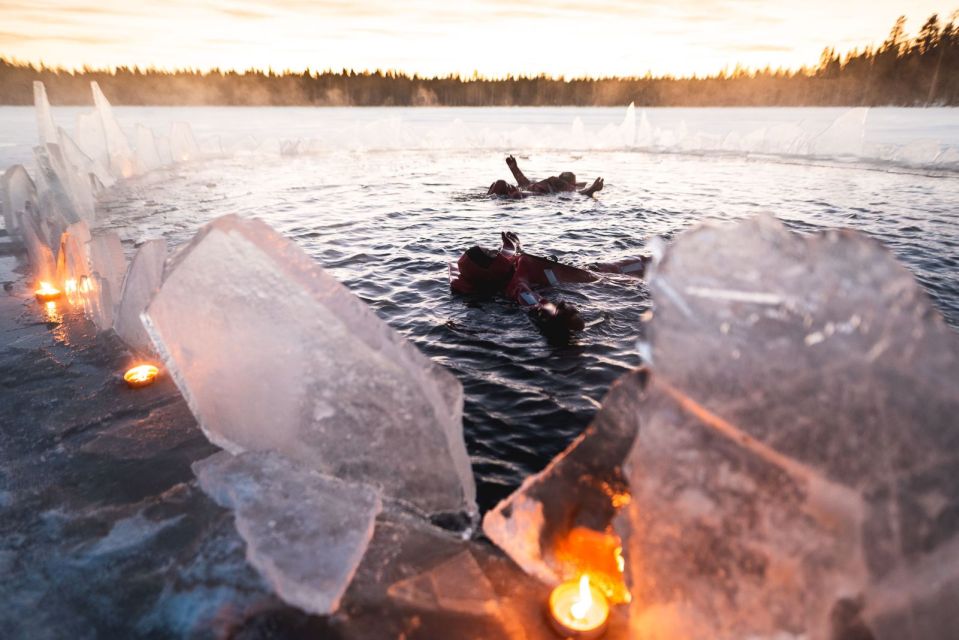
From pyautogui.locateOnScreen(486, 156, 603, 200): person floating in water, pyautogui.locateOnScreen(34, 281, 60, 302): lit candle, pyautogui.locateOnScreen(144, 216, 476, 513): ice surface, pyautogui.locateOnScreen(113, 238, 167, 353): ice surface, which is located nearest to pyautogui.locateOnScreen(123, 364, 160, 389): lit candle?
pyautogui.locateOnScreen(113, 238, 167, 353): ice surface

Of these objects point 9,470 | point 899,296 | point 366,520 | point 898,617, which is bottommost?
point 9,470

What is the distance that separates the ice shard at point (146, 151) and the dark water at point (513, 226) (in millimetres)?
1179

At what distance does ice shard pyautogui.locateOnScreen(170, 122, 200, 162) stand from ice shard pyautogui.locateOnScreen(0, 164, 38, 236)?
463 inches

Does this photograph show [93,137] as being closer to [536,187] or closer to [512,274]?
[536,187]

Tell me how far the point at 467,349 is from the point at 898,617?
12.9ft

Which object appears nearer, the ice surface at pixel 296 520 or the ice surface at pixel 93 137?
the ice surface at pixel 296 520

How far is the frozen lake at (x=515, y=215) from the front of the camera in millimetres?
4051

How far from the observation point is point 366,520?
202cm

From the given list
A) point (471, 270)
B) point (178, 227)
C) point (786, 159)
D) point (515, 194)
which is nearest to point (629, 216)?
point (515, 194)

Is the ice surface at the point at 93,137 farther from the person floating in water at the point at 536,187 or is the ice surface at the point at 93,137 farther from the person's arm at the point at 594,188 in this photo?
the person's arm at the point at 594,188

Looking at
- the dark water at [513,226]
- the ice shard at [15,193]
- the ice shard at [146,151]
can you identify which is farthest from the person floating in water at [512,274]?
the ice shard at [146,151]

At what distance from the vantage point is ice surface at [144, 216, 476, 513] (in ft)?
6.95

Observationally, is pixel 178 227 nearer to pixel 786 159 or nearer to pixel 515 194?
pixel 515 194

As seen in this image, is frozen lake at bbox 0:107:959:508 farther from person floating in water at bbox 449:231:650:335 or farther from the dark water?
person floating in water at bbox 449:231:650:335
